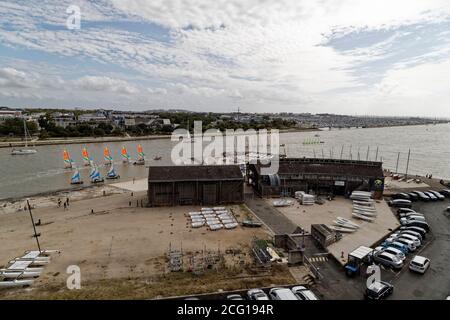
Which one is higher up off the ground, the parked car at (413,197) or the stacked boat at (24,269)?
the parked car at (413,197)

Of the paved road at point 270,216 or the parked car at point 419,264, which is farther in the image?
the paved road at point 270,216

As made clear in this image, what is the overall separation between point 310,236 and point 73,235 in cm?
1644

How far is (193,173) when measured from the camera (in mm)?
26172

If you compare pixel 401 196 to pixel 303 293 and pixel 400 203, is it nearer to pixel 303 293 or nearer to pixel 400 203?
pixel 400 203

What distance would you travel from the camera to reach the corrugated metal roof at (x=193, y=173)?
25531 mm

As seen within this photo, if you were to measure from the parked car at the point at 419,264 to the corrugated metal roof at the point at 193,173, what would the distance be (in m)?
14.4

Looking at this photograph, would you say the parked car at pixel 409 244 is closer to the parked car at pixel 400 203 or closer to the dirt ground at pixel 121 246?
the dirt ground at pixel 121 246

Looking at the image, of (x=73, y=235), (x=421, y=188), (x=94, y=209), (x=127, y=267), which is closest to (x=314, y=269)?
(x=127, y=267)

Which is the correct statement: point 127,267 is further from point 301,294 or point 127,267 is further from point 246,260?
point 301,294

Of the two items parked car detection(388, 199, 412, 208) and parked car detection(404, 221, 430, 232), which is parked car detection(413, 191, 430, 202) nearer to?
parked car detection(388, 199, 412, 208)

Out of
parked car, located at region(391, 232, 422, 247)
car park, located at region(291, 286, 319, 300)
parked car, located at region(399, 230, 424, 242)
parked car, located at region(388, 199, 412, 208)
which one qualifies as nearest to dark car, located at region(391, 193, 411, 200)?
parked car, located at region(388, 199, 412, 208)

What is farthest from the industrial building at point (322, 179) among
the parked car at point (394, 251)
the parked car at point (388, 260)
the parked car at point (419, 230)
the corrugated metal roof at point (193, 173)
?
the parked car at point (388, 260)

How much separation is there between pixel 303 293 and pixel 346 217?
40.8ft

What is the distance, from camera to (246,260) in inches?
635
